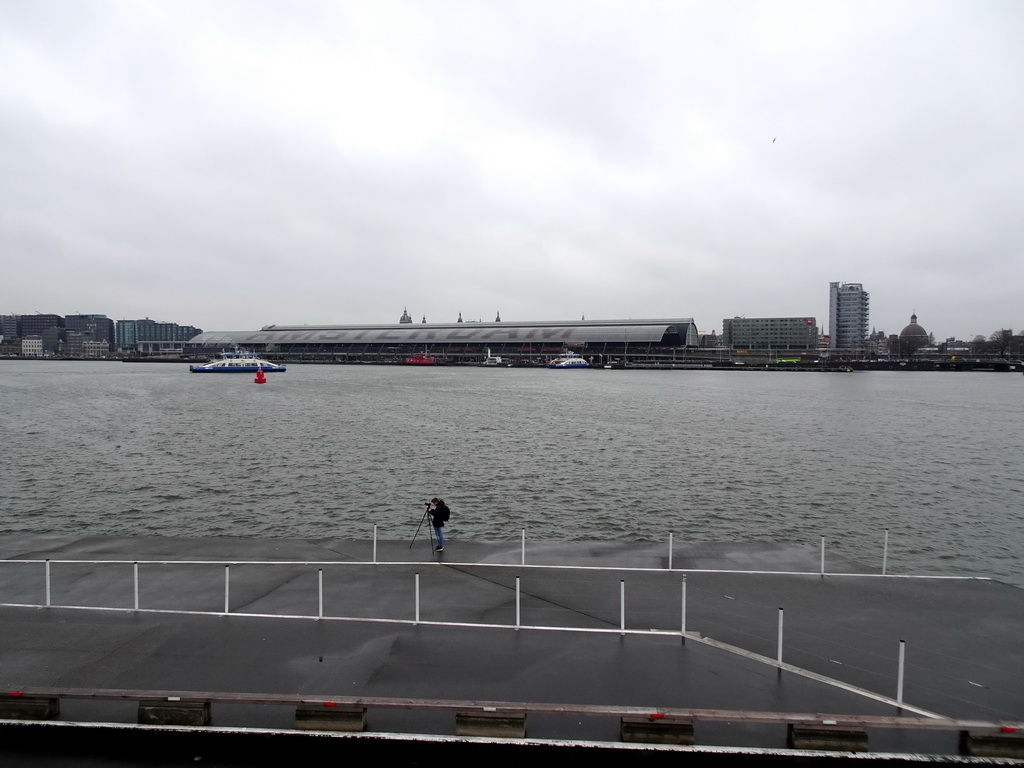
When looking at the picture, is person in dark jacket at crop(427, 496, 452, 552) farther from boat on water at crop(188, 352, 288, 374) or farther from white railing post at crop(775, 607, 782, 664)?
boat on water at crop(188, 352, 288, 374)

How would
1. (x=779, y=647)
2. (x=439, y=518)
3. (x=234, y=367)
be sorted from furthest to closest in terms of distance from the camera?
(x=234, y=367) → (x=439, y=518) → (x=779, y=647)

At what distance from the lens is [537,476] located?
35.3m

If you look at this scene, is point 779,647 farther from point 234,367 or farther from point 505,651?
point 234,367

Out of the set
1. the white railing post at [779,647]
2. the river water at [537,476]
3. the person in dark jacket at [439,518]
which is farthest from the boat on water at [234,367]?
the white railing post at [779,647]

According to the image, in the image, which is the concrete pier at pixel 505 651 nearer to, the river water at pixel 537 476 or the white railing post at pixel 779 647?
the white railing post at pixel 779 647

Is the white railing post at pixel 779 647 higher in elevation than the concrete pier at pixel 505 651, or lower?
higher

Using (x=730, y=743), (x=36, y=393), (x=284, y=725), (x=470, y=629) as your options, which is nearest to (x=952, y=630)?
(x=730, y=743)

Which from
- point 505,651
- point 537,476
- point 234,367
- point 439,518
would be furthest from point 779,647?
point 234,367

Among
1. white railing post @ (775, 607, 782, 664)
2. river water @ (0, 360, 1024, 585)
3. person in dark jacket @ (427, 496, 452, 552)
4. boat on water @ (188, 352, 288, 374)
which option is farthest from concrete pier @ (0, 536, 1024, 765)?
boat on water @ (188, 352, 288, 374)

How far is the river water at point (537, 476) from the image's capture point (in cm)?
2539

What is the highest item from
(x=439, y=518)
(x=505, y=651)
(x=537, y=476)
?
(x=439, y=518)

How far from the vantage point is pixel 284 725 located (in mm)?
9273

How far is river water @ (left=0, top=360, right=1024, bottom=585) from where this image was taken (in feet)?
83.3

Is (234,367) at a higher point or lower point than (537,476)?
higher
